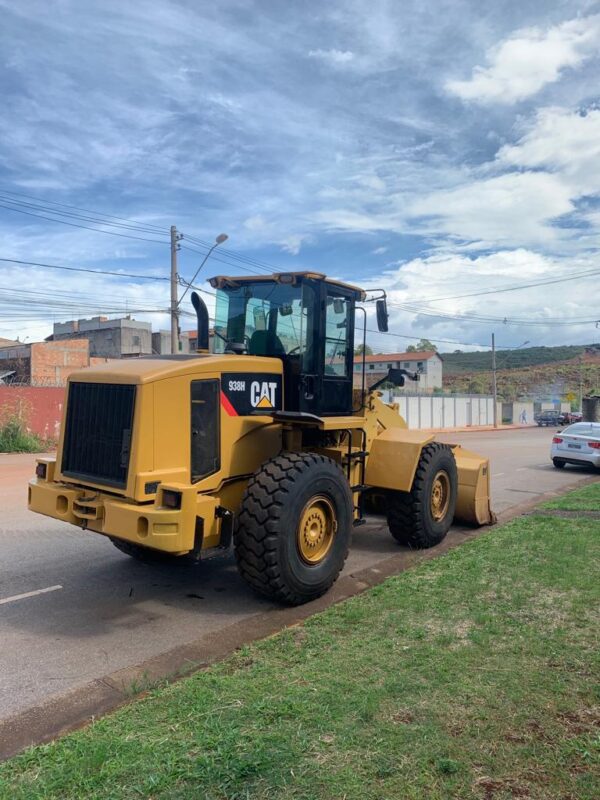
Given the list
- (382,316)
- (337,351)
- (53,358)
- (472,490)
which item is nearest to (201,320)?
(337,351)

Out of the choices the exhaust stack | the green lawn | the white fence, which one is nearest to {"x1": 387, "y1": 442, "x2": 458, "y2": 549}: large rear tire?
the green lawn

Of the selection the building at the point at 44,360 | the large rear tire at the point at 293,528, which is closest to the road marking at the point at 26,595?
the large rear tire at the point at 293,528

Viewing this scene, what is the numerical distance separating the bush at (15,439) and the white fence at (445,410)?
20671 mm

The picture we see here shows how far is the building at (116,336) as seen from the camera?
59312mm

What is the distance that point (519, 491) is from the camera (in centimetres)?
1260

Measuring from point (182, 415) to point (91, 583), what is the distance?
2130mm

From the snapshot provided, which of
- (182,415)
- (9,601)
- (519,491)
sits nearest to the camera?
(182,415)

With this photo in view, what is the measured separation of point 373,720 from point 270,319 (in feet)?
12.8

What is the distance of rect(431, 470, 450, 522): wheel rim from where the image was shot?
742 centimetres

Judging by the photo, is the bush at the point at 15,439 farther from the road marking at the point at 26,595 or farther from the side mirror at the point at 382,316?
the side mirror at the point at 382,316

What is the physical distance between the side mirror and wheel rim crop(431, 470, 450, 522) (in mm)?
1899

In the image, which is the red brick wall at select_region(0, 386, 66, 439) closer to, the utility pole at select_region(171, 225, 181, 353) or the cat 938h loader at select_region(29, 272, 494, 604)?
the utility pole at select_region(171, 225, 181, 353)

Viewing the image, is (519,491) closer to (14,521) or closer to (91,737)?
(14,521)

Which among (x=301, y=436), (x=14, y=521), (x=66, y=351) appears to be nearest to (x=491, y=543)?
(x=301, y=436)
